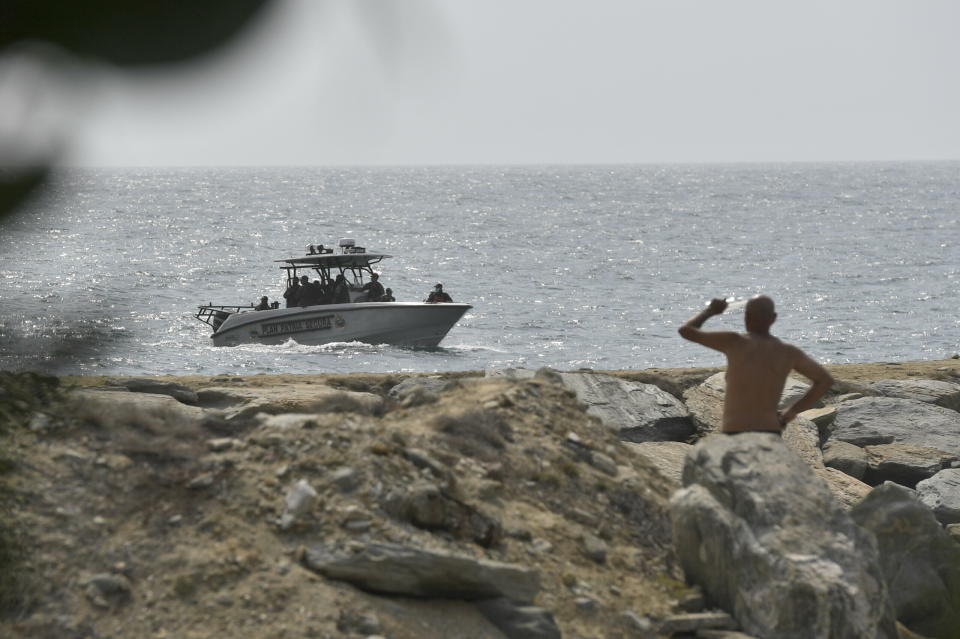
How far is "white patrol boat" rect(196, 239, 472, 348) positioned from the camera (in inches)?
1259

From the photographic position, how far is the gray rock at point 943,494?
1255cm

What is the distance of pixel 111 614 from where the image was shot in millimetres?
5270

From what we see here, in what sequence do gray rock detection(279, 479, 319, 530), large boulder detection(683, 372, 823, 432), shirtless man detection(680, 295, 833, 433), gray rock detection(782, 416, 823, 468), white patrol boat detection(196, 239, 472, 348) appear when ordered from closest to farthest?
gray rock detection(279, 479, 319, 530), shirtless man detection(680, 295, 833, 433), gray rock detection(782, 416, 823, 468), large boulder detection(683, 372, 823, 432), white patrol boat detection(196, 239, 472, 348)

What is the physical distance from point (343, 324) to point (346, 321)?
0.12 m

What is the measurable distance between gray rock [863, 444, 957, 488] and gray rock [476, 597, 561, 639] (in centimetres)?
926

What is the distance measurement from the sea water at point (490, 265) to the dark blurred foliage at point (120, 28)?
0.17 metres

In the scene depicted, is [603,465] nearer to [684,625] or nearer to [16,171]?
[684,625]

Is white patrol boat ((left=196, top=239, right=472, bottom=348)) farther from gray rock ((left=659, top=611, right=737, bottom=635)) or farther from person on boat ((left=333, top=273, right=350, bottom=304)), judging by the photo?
gray rock ((left=659, top=611, right=737, bottom=635))

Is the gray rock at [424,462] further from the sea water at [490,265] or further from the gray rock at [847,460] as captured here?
the gray rock at [847,460]

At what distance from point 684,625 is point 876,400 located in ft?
35.1

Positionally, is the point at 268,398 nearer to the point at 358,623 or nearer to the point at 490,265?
the point at 358,623

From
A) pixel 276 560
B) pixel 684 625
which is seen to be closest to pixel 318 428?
pixel 276 560

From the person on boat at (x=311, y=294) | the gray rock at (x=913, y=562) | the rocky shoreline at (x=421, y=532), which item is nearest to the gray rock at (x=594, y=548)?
the rocky shoreline at (x=421, y=532)

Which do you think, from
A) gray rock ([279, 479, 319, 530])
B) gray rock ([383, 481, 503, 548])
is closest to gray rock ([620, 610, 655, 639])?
gray rock ([383, 481, 503, 548])
